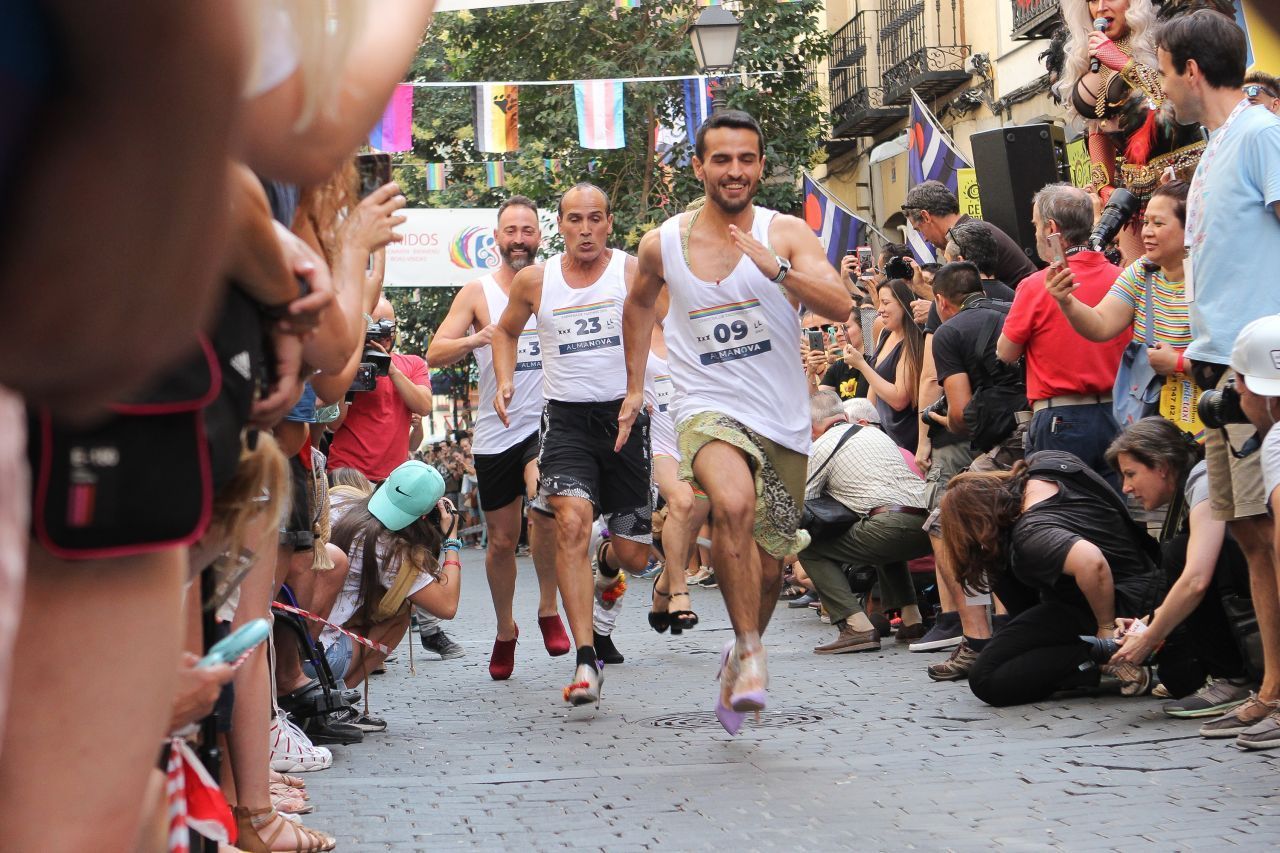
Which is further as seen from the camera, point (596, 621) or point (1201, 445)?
point (596, 621)

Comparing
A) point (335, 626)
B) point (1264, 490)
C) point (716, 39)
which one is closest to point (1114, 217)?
point (1264, 490)

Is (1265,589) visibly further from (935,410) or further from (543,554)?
(543,554)

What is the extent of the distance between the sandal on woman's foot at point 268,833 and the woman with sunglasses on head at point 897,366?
7.42 m

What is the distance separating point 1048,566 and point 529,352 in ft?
13.0

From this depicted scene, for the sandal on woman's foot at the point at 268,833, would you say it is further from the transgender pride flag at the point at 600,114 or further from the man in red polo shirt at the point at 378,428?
the transgender pride flag at the point at 600,114

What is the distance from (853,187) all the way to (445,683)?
74.4 ft

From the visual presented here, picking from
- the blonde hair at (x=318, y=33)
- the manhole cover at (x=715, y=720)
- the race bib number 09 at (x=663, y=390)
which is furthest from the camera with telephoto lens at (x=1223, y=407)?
the race bib number 09 at (x=663, y=390)

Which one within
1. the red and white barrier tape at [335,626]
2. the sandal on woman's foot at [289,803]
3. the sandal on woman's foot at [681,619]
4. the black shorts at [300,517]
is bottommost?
the sandal on woman's foot at [681,619]

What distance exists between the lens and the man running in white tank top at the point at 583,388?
28.6 feet

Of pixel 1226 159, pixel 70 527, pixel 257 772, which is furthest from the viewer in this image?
pixel 1226 159

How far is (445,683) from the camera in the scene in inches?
367

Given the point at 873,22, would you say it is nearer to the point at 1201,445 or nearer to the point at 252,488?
the point at 1201,445

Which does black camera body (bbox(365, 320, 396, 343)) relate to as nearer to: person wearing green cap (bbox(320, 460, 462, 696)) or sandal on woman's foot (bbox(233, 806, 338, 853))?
person wearing green cap (bbox(320, 460, 462, 696))

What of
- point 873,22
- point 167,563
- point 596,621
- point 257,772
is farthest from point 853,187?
point 167,563
